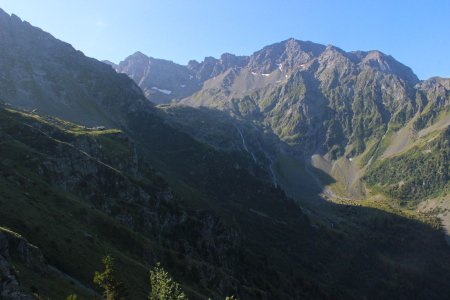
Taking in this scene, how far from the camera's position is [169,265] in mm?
122750

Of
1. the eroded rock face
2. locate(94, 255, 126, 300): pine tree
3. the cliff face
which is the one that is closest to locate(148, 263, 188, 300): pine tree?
locate(94, 255, 126, 300): pine tree

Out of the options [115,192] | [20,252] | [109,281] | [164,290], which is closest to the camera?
[164,290]

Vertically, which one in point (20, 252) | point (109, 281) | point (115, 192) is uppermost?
point (109, 281)

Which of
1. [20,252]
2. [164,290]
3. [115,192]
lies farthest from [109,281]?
[115,192]

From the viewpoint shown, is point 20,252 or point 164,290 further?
point 20,252

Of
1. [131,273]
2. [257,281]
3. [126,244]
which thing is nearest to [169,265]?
[126,244]

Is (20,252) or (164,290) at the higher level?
(164,290)

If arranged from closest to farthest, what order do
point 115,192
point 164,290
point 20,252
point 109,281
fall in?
1. point 164,290
2. point 109,281
3. point 20,252
4. point 115,192

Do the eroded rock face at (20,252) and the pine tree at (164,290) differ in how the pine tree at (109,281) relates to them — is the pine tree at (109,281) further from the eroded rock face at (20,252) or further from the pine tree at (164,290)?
the eroded rock face at (20,252)

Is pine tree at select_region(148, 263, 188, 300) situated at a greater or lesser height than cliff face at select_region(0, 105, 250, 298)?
greater

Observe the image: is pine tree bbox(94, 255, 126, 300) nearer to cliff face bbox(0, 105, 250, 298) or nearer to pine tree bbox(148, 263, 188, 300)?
pine tree bbox(148, 263, 188, 300)

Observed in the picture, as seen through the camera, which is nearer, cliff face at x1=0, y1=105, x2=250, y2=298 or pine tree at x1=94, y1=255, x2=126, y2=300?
pine tree at x1=94, y1=255, x2=126, y2=300

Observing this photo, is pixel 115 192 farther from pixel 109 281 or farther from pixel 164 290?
pixel 164 290

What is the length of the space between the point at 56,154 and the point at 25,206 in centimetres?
5684
